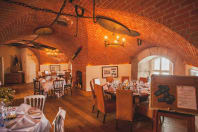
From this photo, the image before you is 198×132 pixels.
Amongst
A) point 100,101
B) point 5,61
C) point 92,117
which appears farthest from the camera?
point 5,61

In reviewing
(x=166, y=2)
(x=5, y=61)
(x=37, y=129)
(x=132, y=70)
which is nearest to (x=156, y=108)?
(x=166, y=2)

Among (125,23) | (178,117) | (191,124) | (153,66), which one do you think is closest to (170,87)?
(178,117)

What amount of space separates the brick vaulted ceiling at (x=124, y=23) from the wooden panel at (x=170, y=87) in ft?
2.59

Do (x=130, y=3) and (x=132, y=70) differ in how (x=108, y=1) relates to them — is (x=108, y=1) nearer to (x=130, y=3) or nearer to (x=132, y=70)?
(x=130, y=3)

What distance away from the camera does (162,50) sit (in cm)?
515

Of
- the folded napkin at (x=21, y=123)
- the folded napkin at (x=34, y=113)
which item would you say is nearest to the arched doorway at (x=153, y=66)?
the folded napkin at (x=34, y=113)

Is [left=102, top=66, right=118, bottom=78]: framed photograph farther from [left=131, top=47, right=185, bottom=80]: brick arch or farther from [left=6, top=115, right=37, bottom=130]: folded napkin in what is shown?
[left=6, top=115, right=37, bottom=130]: folded napkin

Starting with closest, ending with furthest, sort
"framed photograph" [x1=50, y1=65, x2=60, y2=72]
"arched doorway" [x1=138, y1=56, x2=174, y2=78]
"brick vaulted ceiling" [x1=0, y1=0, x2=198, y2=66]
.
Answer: "brick vaulted ceiling" [x1=0, y1=0, x2=198, y2=66], "arched doorway" [x1=138, y1=56, x2=174, y2=78], "framed photograph" [x1=50, y1=65, x2=60, y2=72]

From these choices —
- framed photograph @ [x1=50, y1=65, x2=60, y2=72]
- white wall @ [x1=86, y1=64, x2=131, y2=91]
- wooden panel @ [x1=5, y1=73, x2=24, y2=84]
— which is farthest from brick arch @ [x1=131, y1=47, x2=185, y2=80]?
wooden panel @ [x1=5, y1=73, x2=24, y2=84]

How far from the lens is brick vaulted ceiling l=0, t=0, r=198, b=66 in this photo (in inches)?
84.3

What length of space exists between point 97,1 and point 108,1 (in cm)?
34

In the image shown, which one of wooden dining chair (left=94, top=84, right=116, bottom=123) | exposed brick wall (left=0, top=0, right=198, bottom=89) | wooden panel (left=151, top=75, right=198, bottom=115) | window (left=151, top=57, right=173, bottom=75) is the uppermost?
exposed brick wall (left=0, top=0, right=198, bottom=89)

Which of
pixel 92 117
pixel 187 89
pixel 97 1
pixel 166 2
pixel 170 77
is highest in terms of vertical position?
pixel 97 1

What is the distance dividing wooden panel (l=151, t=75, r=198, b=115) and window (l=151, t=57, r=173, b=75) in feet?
15.3
